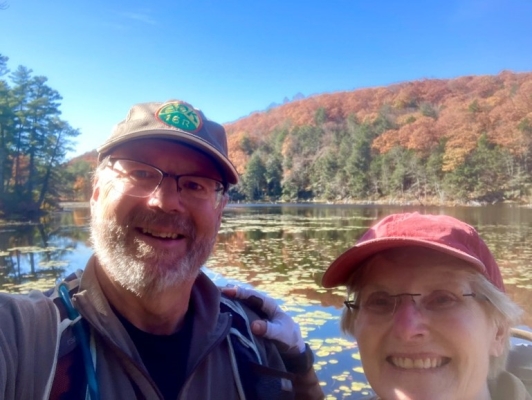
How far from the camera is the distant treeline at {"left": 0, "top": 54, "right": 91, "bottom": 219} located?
29906mm

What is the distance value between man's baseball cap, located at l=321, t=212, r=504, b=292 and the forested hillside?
44762 millimetres

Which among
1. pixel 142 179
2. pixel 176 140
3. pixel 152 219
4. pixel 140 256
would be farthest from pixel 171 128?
pixel 140 256

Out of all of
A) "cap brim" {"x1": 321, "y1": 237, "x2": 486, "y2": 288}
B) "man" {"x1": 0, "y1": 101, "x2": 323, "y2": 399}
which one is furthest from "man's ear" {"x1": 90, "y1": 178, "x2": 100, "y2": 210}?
"cap brim" {"x1": 321, "y1": 237, "x2": 486, "y2": 288}

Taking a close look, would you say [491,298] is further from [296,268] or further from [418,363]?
[296,268]

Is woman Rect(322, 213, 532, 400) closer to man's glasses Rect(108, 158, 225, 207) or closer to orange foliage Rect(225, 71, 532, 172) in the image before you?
man's glasses Rect(108, 158, 225, 207)

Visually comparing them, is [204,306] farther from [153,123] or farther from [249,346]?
[153,123]

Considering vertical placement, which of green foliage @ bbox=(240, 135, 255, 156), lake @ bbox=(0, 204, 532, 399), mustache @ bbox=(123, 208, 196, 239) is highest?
green foliage @ bbox=(240, 135, 255, 156)

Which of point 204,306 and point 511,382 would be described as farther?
point 204,306

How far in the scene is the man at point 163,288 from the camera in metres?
1.25

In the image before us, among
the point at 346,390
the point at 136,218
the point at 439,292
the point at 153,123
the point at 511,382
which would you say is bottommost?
the point at 346,390

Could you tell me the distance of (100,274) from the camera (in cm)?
148

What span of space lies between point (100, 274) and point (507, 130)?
59.3 meters

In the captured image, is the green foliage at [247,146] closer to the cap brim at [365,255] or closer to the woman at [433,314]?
the cap brim at [365,255]

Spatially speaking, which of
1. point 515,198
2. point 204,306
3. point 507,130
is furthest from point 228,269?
point 507,130
